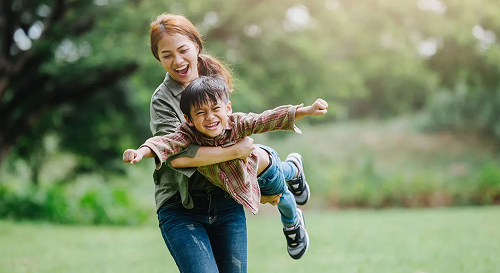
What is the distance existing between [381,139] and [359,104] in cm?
692

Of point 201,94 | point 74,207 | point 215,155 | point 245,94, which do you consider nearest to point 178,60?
point 201,94

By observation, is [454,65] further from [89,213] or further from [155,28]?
[155,28]

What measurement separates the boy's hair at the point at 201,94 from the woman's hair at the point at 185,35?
0.24m

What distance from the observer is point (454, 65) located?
14102 millimetres

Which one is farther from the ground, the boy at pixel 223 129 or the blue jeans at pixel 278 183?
the boy at pixel 223 129

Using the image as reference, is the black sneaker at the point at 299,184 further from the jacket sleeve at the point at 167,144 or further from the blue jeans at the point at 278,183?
the jacket sleeve at the point at 167,144

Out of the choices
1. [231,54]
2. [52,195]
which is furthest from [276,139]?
[52,195]

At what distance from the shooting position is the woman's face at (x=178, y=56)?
2.68 m

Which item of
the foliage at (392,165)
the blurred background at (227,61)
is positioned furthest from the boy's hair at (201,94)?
the foliage at (392,165)

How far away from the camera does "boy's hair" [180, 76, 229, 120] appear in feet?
8.09

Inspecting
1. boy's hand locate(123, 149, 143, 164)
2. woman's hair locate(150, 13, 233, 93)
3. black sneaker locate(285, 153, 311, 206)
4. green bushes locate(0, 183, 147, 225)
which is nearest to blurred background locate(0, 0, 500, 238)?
green bushes locate(0, 183, 147, 225)

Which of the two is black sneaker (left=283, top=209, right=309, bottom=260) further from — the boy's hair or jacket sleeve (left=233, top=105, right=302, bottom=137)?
the boy's hair

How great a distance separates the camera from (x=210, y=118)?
244 centimetres

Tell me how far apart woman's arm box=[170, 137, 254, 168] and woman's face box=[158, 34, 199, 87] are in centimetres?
46
